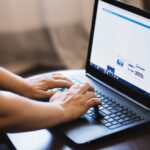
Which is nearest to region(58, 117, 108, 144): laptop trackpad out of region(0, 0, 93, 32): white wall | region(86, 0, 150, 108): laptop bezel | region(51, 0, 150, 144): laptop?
region(51, 0, 150, 144): laptop

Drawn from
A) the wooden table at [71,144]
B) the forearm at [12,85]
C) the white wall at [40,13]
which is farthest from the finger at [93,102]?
the white wall at [40,13]

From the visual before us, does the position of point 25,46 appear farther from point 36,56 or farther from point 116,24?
point 116,24

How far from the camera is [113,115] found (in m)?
1.13

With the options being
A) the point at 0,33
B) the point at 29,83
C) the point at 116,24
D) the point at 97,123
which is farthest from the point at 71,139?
the point at 0,33

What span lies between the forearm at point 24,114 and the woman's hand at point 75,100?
27 millimetres

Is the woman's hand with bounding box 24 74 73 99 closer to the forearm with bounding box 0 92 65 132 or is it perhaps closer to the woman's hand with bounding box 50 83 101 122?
the woman's hand with bounding box 50 83 101 122

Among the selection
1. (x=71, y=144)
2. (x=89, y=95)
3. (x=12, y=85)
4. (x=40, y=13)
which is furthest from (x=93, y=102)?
(x=40, y=13)

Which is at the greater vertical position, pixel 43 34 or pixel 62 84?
pixel 62 84

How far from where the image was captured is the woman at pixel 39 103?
993mm

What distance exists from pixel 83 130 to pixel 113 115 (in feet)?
0.37

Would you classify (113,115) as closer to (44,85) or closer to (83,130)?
(83,130)

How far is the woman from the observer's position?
0.99 meters

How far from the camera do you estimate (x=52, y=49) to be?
7.75ft

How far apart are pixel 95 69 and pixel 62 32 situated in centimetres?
101
